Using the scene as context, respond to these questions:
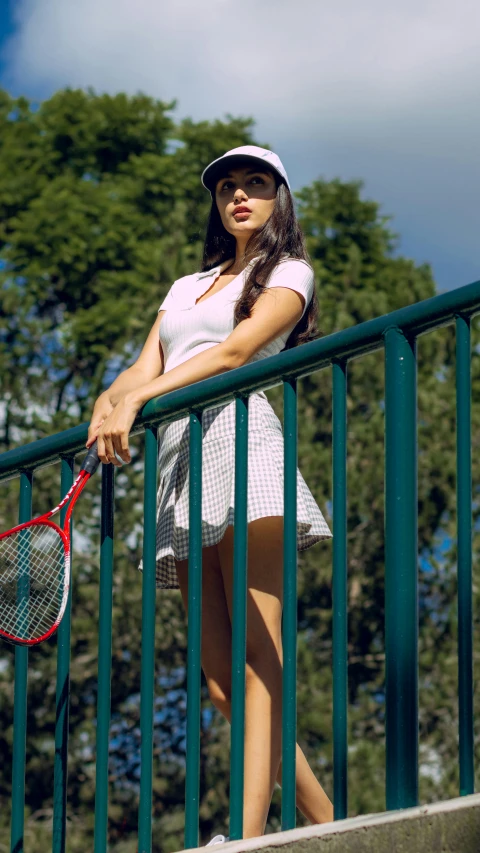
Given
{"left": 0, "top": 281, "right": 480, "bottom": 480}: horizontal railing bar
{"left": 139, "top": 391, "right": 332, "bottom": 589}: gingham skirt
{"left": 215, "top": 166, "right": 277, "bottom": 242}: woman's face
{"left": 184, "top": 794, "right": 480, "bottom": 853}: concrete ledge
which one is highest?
{"left": 215, "top": 166, "right": 277, "bottom": 242}: woman's face

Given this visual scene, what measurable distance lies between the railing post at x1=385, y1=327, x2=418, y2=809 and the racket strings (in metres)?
1.07

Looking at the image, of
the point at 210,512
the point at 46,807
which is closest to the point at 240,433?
the point at 210,512

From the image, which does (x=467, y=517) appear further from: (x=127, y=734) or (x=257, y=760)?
(x=127, y=734)

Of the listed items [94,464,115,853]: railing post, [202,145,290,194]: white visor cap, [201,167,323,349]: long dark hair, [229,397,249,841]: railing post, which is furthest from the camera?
[202,145,290,194]: white visor cap

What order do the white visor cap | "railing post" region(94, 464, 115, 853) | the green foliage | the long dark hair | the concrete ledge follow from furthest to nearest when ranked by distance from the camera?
the green foliage < the white visor cap < the long dark hair < "railing post" region(94, 464, 115, 853) < the concrete ledge

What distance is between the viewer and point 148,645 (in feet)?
10.6

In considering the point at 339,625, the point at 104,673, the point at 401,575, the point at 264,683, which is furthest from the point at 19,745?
the point at 401,575

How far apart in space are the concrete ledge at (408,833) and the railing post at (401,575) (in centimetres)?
9

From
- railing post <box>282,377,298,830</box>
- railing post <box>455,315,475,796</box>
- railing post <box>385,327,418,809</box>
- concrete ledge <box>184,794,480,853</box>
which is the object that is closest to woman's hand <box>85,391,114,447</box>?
railing post <box>282,377,298,830</box>

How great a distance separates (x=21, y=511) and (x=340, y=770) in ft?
4.35

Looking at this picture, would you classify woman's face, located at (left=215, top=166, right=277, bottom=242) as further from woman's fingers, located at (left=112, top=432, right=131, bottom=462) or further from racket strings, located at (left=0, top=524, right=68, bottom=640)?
racket strings, located at (left=0, top=524, right=68, bottom=640)

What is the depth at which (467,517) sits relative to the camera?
8.70 ft

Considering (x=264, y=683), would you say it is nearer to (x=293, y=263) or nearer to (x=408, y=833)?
(x=408, y=833)

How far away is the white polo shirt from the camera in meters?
3.56
